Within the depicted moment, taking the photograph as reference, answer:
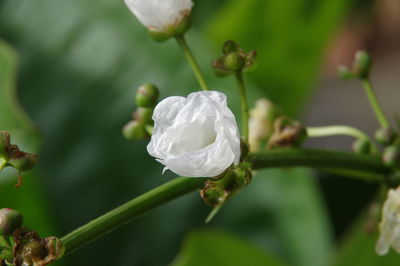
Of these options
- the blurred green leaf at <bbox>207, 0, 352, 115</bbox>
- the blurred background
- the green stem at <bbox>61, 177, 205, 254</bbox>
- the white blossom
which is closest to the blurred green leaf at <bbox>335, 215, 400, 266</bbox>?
the blurred background

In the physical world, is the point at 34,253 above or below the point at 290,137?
above

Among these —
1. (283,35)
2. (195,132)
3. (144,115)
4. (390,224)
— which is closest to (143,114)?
(144,115)

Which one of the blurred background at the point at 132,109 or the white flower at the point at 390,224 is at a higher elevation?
the white flower at the point at 390,224

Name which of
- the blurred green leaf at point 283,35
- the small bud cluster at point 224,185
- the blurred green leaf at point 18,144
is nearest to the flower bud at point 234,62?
the small bud cluster at point 224,185

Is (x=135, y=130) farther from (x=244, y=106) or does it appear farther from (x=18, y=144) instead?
(x=18, y=144)

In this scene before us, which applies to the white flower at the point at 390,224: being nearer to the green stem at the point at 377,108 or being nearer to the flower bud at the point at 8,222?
the green stem at the point at 377,108
